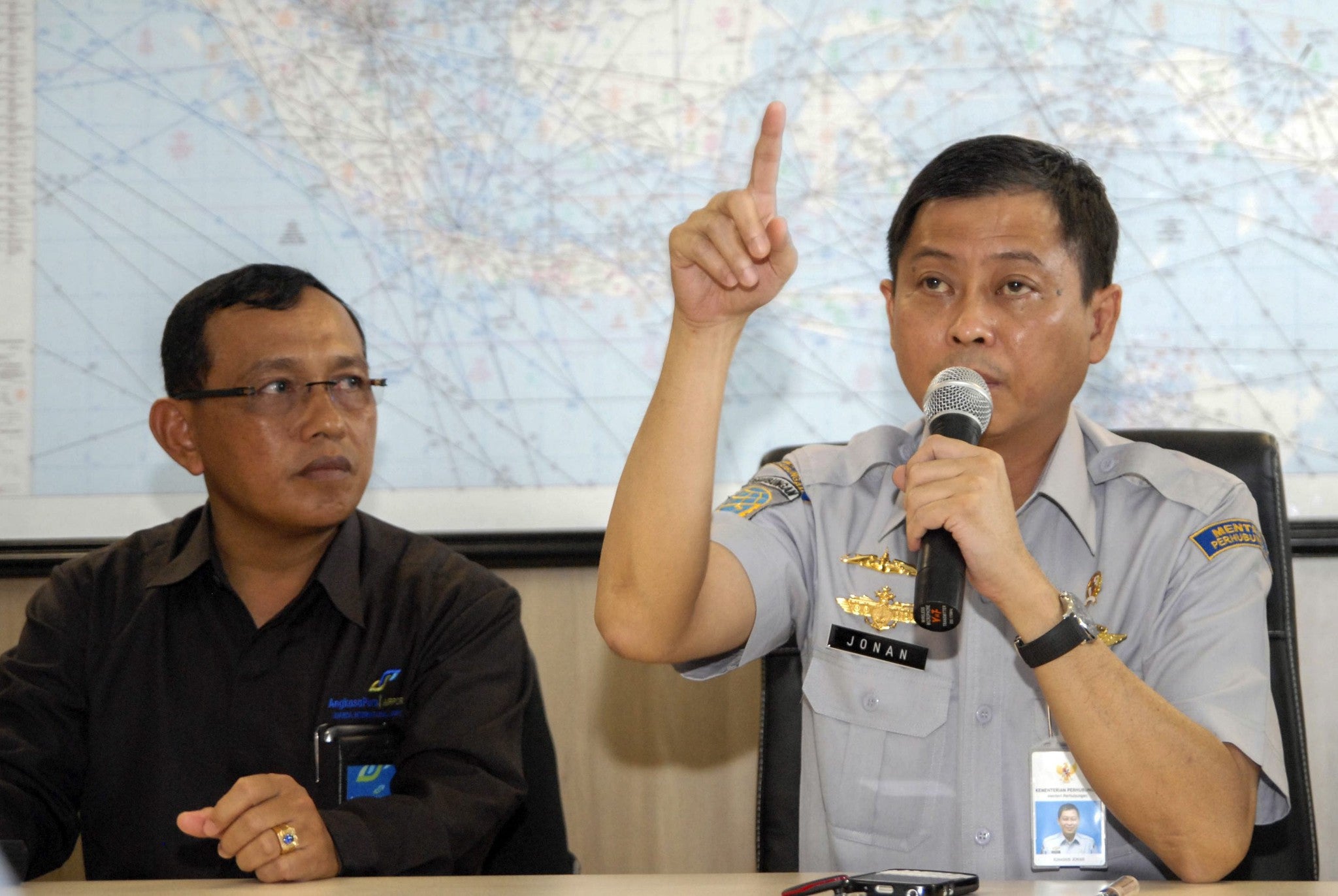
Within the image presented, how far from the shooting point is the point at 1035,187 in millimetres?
1576

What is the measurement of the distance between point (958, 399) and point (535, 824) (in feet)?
3.22

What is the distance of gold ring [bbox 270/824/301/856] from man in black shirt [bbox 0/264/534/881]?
17 centimetres

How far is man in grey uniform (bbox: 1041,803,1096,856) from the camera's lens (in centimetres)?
135

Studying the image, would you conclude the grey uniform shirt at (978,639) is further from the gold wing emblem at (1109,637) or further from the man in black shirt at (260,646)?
the man in black shirt at (260,646)

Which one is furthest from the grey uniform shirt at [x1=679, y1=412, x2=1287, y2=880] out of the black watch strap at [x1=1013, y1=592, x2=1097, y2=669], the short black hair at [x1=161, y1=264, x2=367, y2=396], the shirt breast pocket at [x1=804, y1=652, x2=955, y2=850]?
the short black hair at [x1=161, y1=264, x2=367, y2=396]

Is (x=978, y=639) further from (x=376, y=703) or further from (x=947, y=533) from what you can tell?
(x=376, y=703)

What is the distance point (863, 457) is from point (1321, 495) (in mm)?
940

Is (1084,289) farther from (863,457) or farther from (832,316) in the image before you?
(832,316)

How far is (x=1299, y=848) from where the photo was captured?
1.54 m

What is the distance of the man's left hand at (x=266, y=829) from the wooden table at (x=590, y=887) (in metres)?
0.03

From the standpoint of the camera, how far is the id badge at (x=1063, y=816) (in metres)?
1.35

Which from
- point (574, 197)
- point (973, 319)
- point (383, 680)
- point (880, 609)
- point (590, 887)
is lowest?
point (590, 887)

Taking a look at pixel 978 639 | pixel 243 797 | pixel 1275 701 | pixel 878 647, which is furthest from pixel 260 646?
pixel 1275 701

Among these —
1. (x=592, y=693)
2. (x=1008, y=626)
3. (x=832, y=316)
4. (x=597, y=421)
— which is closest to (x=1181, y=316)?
(x=832, y=316)
